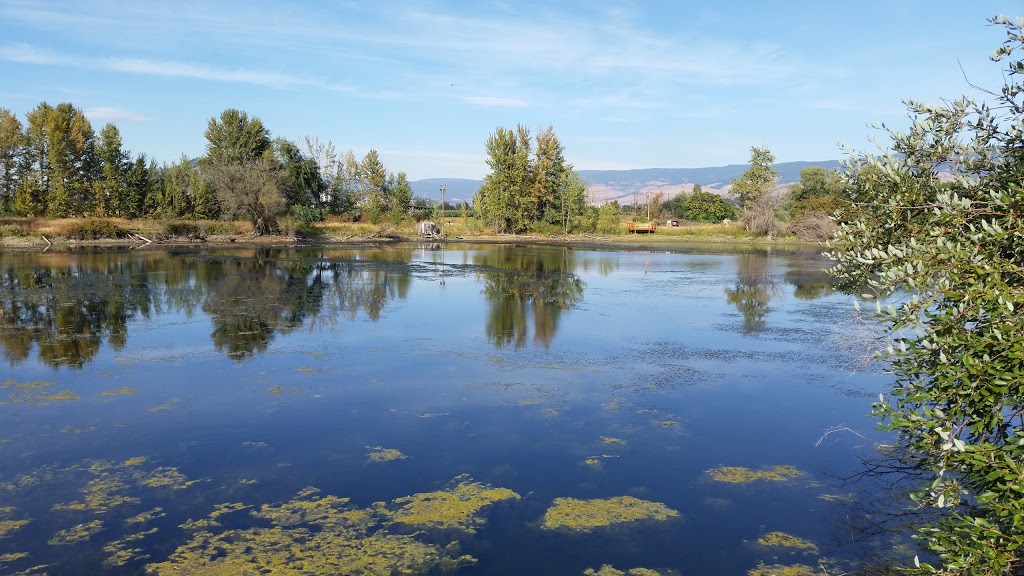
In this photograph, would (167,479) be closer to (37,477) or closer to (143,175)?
(37,477)

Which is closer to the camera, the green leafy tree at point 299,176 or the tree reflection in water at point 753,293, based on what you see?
the tree reflection in water at point 753,293

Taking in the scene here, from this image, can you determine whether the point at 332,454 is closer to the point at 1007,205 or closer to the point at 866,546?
the point at 866,546

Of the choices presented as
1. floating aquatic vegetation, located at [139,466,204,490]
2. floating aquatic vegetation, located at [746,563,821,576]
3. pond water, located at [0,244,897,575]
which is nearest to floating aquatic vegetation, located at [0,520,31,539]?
pond water, located at [0,244,897,575]

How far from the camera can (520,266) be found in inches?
1249

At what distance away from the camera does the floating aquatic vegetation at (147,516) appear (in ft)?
20.2

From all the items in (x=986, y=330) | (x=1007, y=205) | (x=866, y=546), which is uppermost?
(x=1007, y=205)

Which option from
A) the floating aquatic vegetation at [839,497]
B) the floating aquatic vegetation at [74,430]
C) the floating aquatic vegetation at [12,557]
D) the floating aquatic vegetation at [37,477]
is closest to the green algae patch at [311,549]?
the floating aquatic vegetation at [12,557]

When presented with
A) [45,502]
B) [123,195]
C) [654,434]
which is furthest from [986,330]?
[123,195]

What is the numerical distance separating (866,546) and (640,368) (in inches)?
246

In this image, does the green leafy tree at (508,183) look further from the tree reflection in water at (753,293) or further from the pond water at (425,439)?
the pond water at (425,439)

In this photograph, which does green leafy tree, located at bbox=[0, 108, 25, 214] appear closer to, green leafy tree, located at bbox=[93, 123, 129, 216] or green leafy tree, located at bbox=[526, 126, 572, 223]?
green leafy tree, located at bbox=[93, 123, 129, 216]

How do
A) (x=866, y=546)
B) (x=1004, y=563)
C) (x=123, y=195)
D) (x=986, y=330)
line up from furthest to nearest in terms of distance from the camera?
(x=123, y=195), (x=866, y=546), (x=986, y=330), (x=1004, y=563)

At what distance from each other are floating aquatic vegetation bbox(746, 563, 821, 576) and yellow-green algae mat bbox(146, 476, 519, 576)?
7.54 feet

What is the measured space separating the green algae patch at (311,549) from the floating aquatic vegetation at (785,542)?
8.53 feet
